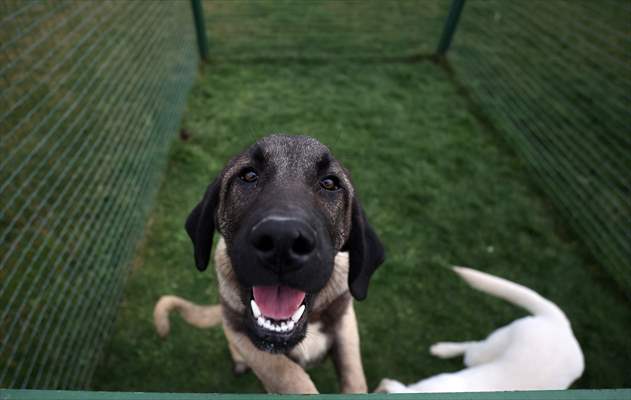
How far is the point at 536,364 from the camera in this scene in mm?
2471

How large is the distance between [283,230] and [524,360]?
202 centimetres

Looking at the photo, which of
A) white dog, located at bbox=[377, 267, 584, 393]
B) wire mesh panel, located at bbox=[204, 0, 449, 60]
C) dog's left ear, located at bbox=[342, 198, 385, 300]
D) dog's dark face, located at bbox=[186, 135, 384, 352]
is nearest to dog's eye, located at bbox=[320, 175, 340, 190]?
dog's dark face, located at bbox=[186, 135, 384, 352]

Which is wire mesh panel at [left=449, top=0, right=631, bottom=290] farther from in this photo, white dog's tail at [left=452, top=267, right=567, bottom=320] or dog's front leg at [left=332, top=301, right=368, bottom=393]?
dog's front leg at [left=332, top=301, right=368, bottom=393]

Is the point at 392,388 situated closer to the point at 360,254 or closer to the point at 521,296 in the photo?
the point at 360,254

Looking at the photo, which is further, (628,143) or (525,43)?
(525,43)

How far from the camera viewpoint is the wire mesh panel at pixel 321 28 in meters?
7.04

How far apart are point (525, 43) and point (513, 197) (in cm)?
388

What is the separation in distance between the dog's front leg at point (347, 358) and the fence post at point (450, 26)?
5894 mm

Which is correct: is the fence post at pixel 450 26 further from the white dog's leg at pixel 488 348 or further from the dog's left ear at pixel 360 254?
the dog's left ear at pixel 360 254

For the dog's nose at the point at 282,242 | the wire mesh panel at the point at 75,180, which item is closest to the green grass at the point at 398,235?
the wire mesh panel at the point at 75,180

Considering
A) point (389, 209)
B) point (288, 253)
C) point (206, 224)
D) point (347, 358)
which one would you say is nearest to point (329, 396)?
point (288, 253)

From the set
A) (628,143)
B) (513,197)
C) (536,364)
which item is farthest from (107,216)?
(628,143)

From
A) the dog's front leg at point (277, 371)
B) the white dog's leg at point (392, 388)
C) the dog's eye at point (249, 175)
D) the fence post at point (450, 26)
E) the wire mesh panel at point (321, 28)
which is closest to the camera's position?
the dog's eye at point (249, 175)

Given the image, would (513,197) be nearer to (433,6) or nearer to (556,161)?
(556,161)
